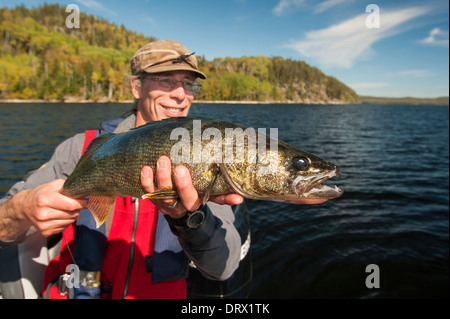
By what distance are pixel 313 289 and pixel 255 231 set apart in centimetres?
289

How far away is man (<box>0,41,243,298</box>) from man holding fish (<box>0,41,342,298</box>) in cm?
1

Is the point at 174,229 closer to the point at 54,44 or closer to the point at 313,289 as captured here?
the point at 313,289

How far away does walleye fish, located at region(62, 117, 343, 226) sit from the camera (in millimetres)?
2230

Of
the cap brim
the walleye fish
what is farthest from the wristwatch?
the cap brim

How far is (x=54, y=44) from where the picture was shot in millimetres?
103188

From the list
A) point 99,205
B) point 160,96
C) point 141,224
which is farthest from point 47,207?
point 160,96

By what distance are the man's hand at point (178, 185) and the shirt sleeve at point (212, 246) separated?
346 mm

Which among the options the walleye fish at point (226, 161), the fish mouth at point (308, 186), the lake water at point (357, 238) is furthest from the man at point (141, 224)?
the lake water at point (357, 238)

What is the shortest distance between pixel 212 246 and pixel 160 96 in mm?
2478

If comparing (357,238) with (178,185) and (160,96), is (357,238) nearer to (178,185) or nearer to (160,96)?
(160,96)

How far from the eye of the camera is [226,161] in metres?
2.24

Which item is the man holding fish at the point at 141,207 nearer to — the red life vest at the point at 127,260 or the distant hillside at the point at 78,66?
the red life vest at the point at 127,260

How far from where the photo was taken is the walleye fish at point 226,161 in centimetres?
223
